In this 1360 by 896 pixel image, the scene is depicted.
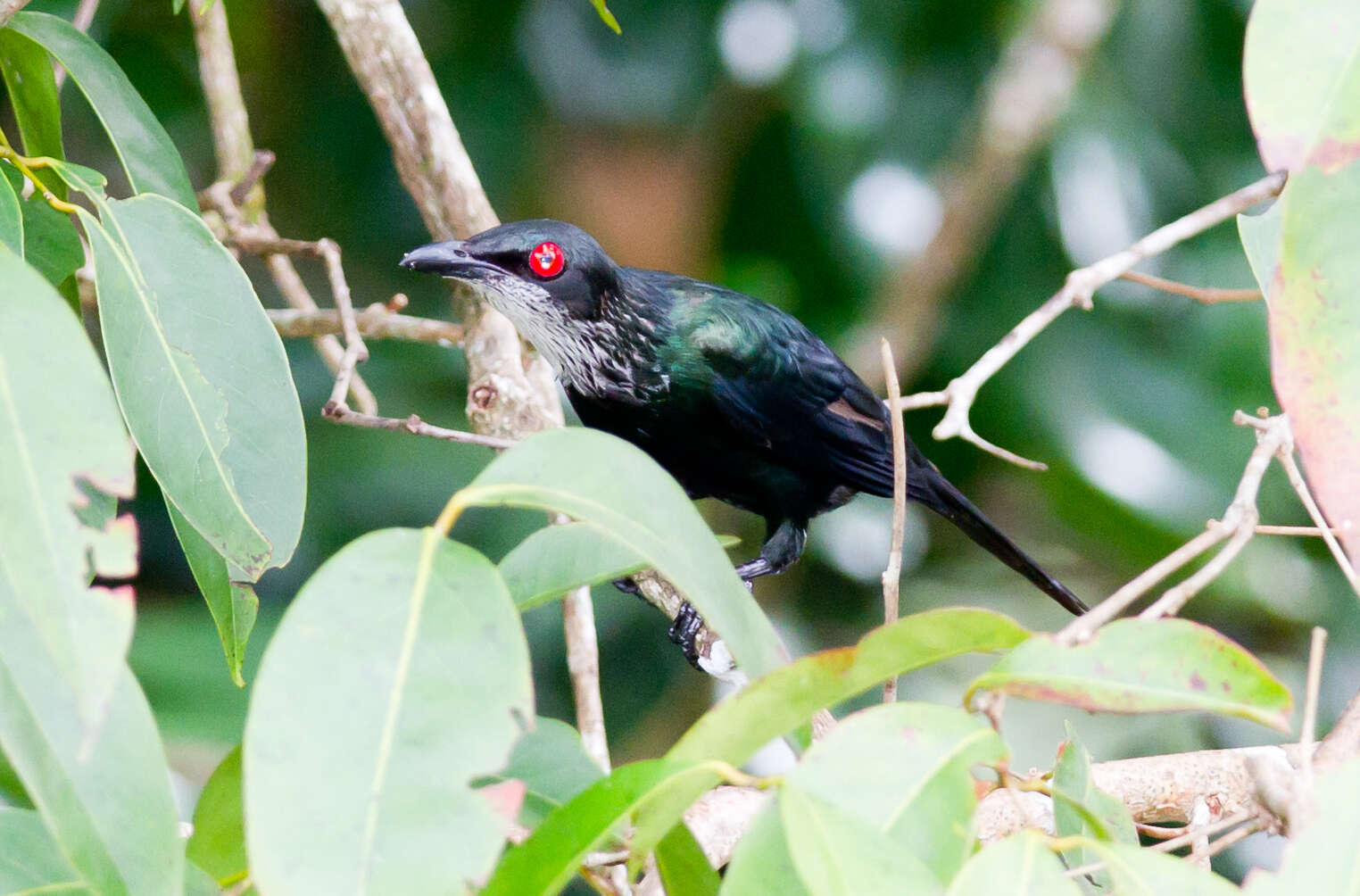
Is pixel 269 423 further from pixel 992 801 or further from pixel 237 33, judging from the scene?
pixel 237 33

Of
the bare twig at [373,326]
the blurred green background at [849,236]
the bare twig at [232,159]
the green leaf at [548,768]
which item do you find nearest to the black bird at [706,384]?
the bare twig at [373,326]

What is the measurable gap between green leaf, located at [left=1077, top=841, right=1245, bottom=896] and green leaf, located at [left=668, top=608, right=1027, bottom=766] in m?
0.19

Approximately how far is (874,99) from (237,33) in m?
2.34

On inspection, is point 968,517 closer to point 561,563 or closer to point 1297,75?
point 561,563

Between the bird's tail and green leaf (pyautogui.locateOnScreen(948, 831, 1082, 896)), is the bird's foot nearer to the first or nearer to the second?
the bird's tail

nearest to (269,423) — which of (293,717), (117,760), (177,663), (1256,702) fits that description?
(117,760)

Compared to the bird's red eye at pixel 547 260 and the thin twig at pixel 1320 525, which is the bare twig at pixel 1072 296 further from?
the bird's red eye at pixel 547 260

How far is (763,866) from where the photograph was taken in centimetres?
96

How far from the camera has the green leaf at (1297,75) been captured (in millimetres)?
1015

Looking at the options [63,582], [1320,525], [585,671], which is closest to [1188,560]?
[1320,525]

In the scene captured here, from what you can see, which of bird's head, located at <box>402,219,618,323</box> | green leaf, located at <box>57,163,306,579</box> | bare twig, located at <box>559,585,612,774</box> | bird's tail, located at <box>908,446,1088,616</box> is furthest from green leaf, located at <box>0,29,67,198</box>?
bird's tail, located at <box>908,446,1088,616</box>

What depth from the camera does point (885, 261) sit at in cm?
487

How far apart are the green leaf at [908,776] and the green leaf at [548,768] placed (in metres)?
0.34

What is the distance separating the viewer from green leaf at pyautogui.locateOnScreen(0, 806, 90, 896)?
114 centimetres
